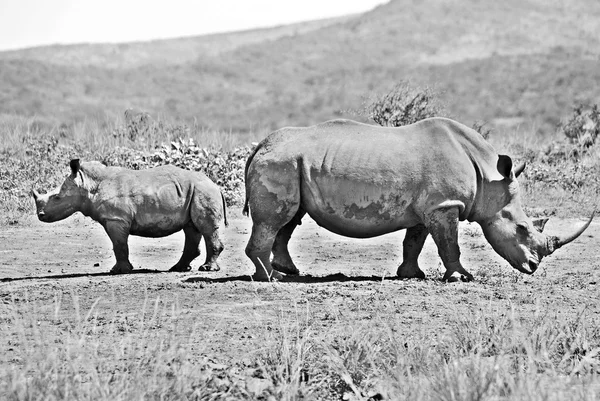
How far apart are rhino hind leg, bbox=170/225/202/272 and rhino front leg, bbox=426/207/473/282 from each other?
2.47m

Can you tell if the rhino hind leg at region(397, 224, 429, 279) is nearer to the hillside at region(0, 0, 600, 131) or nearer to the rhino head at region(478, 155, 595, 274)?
the rhino head at region(478, 155, 595, 274)

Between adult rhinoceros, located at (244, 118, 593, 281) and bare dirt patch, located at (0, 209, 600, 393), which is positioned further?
adult rhinoceros, located at (244, 118, 593, 281)

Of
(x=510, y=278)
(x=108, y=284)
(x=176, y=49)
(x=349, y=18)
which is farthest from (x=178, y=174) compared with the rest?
(x=349, y=18)

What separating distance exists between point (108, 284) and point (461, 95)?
55044 mm

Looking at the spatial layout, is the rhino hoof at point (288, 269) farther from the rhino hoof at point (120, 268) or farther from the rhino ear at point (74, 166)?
the rhino ear at point (74, 166)

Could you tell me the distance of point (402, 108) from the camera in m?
19.8

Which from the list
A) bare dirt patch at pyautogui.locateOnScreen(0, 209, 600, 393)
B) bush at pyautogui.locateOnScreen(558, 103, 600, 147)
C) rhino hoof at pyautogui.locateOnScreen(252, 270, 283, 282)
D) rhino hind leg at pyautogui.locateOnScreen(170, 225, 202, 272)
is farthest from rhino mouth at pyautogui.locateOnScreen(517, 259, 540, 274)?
bush at pyautogui.locateOnScreen(558, 103, 600, 147)

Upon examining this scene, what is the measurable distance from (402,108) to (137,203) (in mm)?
9436

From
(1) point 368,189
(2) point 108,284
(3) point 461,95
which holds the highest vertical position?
(1) point 368,189

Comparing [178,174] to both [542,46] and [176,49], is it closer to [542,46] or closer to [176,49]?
[542,46]

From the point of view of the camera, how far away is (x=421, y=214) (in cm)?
1054

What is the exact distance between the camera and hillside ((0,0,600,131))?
61719 mm

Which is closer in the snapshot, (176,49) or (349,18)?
(176,49)

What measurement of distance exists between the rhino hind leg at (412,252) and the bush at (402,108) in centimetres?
819
